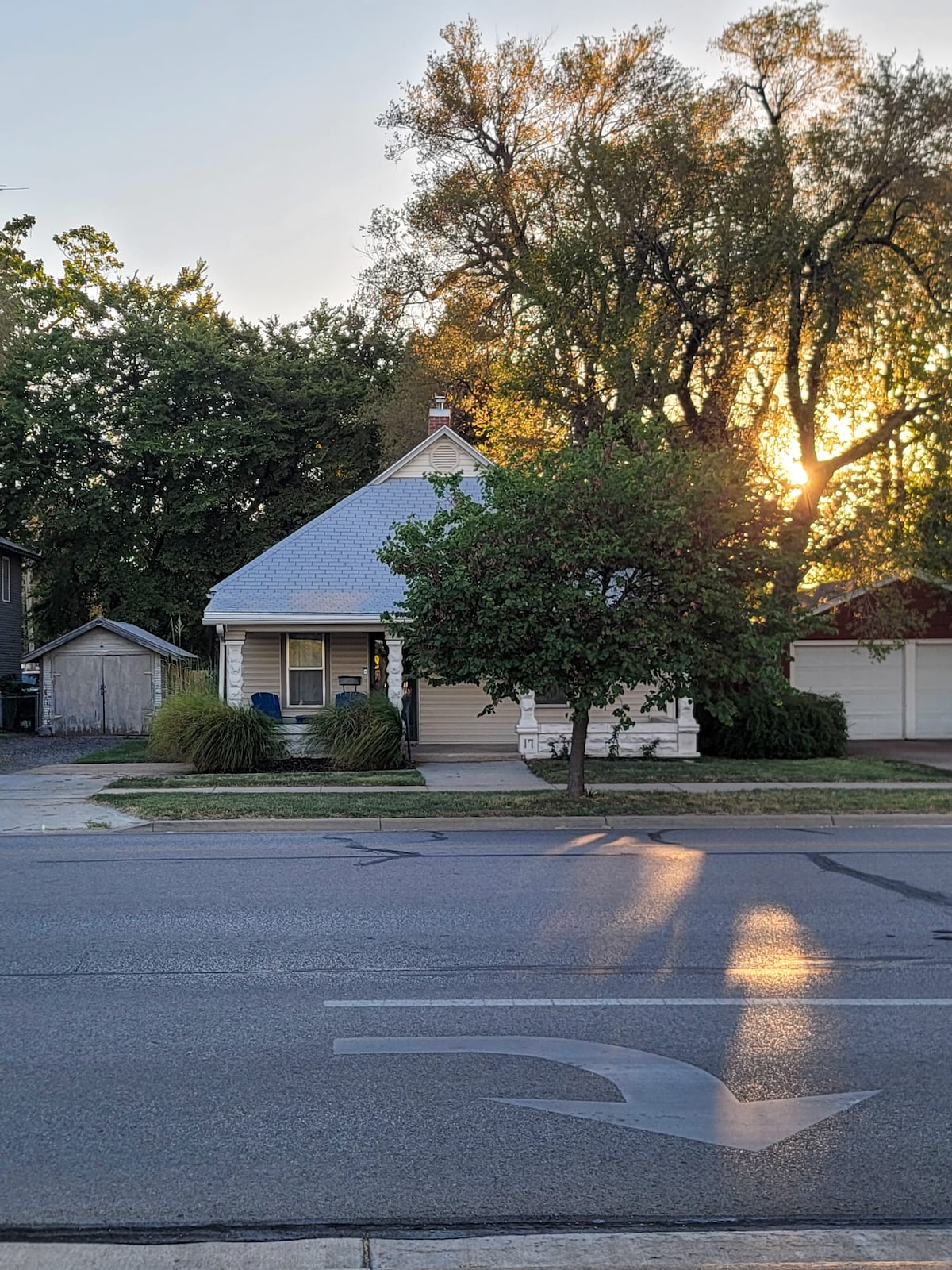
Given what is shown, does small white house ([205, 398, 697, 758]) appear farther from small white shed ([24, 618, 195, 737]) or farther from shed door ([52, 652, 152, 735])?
shed door ([52, 652, 152, 735])

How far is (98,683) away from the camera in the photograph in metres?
31.3

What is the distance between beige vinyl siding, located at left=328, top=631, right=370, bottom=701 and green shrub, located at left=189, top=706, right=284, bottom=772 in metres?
4.87

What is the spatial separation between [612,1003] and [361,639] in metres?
19.0

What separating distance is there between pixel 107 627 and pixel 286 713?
8639 millimetres

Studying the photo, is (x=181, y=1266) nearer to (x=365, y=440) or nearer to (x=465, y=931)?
(x=465, y=931)

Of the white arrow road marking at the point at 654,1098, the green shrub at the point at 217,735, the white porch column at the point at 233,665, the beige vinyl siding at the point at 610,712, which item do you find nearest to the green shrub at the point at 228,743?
the green shrub at the point at 217,735

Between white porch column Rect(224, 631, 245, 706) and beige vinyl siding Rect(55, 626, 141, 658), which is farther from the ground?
beige vinyl siding Rect(55, 626, 141, 658)

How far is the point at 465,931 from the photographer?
866cm

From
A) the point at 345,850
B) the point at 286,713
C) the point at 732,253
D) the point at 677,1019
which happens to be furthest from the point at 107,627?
the point at 677,1019

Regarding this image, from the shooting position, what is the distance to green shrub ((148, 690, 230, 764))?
20.2 meters

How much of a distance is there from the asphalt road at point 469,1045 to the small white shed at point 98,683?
68.7ft

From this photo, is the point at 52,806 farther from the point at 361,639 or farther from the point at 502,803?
the point at 361,639

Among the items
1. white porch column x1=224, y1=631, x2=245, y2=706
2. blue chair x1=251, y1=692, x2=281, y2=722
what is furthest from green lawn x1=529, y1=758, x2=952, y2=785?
white porch column x1=224, y1=631, x2=245, y2=706

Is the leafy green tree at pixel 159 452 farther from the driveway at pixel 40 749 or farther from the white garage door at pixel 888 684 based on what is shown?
the white garage door at pixel 888 684
